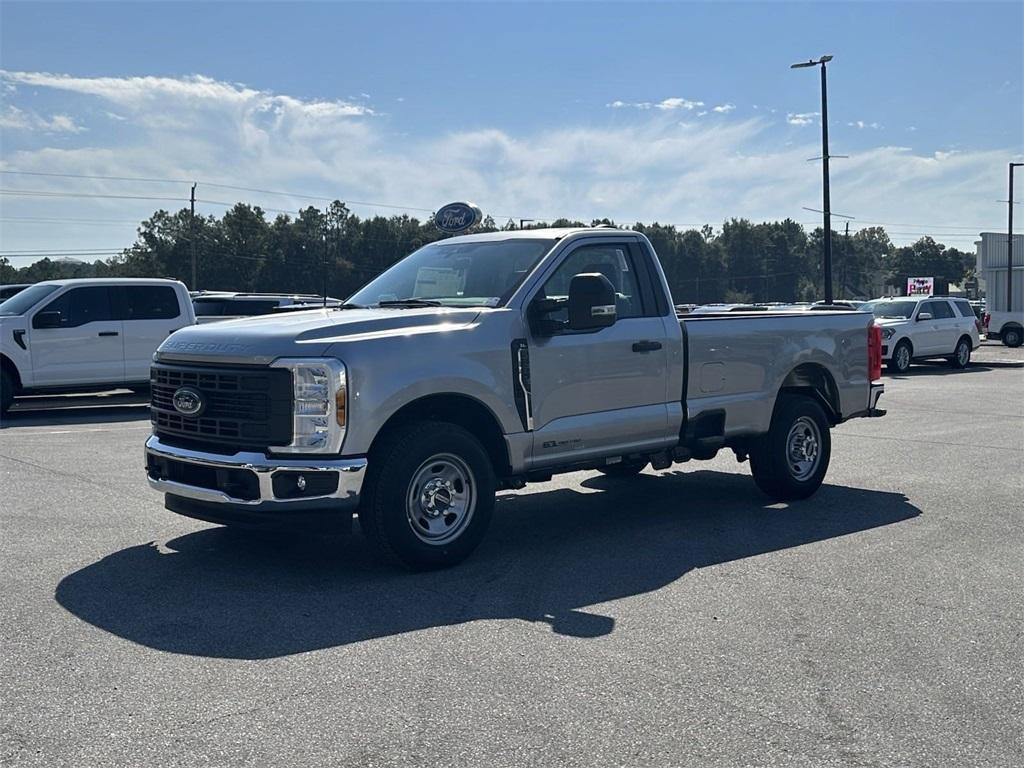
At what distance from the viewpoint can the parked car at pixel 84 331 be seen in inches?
637

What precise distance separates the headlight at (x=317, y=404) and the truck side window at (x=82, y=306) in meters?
12.0

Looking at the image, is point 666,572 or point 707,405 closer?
point 666,572

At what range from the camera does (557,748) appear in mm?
3973

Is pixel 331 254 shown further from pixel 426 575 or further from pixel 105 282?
pixel 426 575

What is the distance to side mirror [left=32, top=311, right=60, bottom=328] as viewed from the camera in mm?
16266

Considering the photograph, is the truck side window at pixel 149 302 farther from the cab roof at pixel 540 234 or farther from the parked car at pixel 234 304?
the cab roof at pixel 540 234

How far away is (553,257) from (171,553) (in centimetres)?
328

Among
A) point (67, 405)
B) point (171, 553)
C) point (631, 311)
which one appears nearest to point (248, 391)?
point (171, 553)

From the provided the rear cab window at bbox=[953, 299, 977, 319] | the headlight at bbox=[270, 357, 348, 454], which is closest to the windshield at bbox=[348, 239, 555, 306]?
the headlight at bbox=[270, 357, 348, 454]

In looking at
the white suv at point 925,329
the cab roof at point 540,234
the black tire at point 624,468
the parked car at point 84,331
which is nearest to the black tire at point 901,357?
the white suv at point 925,329

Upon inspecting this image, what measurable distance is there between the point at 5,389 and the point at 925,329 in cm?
2121

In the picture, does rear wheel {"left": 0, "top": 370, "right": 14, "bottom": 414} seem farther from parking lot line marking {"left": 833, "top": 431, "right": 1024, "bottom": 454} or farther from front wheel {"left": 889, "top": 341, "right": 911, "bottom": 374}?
front wheel {"left": 889, "top": 341, "right": 911, "bottom": 374}

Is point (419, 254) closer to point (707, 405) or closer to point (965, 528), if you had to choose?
point (707, 405)

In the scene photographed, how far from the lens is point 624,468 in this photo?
30.7 ft
